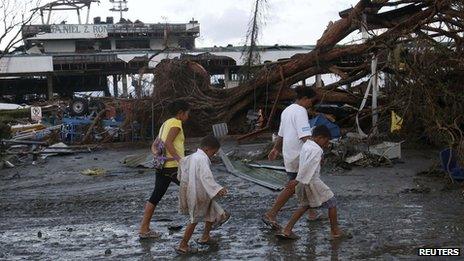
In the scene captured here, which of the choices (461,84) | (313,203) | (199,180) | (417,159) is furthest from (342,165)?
(199,180)

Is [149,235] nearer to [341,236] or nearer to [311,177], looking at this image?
[311,177]

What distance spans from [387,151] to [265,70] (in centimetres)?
591

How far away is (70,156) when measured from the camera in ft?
50.1

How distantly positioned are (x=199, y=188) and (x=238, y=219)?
62.8 inches

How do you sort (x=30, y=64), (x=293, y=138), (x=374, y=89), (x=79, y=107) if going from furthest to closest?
(x=30, y=64) → (x=79, y=107) → (x=374, y=89) → (x=293, y=138)

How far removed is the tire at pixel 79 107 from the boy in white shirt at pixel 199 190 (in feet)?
61.5

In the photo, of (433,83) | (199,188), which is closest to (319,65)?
(433,83)

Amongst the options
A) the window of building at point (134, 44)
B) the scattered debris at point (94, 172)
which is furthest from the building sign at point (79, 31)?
the scattered debris at point (94, 172)

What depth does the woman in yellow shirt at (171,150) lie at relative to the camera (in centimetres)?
577

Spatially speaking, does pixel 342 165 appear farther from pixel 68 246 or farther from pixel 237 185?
pixel 68 246

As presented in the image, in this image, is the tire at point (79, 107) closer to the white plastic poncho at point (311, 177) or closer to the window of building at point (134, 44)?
the white plastic poncho at point (311, 177)

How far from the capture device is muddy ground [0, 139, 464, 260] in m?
5.23

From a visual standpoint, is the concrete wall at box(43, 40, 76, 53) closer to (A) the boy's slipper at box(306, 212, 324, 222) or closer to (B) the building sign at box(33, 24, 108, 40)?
(B) the building sign at box(33, 24, 108, 40)

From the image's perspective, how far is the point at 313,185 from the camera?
18.0ft
